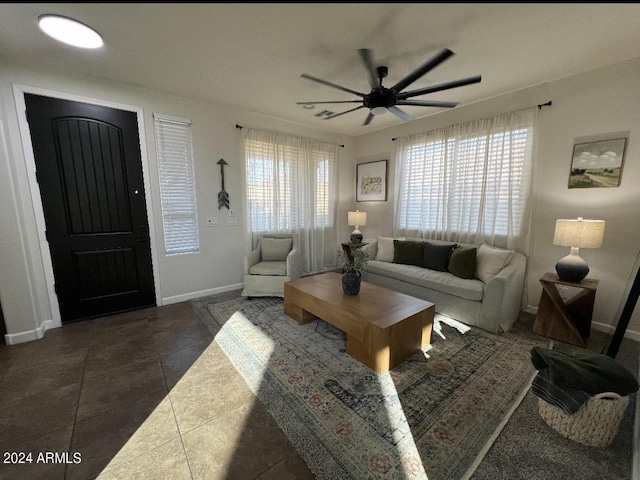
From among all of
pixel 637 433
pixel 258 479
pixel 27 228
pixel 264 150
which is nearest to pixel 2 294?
pixel 27 228

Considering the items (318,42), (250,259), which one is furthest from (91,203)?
(318,42)

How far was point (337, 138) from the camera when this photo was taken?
4.74m

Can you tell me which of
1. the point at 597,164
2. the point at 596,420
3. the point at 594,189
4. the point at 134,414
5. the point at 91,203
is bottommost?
the point at 134,414

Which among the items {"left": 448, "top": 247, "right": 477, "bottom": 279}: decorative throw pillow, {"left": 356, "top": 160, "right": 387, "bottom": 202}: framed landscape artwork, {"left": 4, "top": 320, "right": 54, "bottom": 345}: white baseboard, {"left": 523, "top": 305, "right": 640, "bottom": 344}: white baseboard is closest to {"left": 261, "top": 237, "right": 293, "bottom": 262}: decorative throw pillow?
{"left": 356, "top": 160, "right": 387, "bottom": 202}: framed landscape artwork

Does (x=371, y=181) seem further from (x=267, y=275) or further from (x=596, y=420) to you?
(x=596, y=420)

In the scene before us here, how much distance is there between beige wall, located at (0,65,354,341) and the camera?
2363 mm

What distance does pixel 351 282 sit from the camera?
2473 millimetres

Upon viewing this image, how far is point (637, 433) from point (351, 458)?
1.58 meters

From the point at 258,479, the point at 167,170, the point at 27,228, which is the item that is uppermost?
the point at 167,170

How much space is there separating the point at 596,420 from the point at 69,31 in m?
4.24

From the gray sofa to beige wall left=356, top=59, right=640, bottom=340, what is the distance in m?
0.47

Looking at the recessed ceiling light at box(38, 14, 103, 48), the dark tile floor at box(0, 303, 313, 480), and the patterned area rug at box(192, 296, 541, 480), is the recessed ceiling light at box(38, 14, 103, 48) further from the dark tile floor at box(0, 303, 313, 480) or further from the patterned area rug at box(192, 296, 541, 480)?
the patterned area rug at box(192, 296, 541, 480)

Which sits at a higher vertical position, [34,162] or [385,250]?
[34,162]

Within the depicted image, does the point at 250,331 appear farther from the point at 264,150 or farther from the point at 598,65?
the point at 598,65
